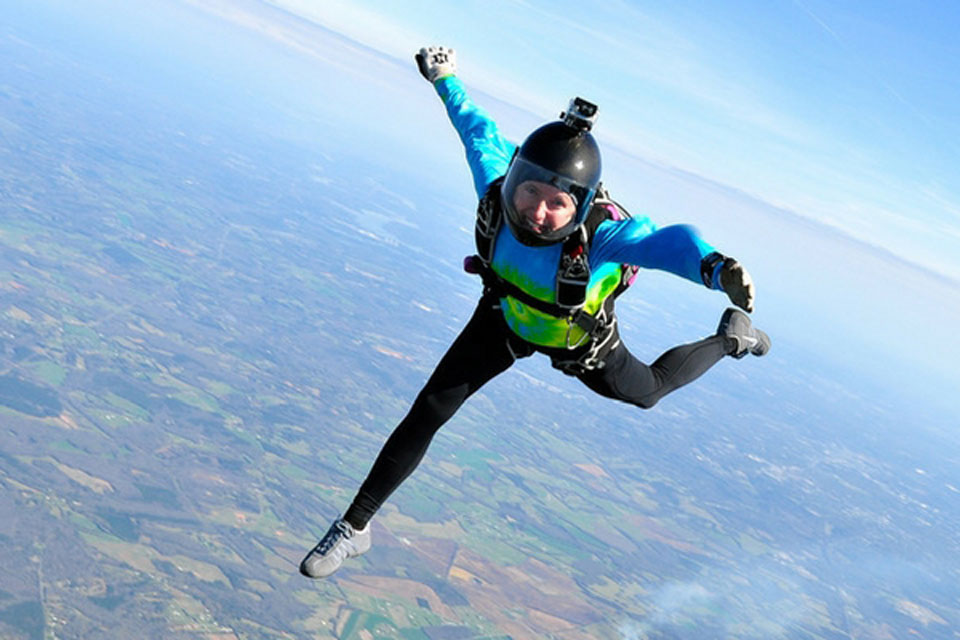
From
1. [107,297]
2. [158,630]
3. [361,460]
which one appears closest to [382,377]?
[361,460]

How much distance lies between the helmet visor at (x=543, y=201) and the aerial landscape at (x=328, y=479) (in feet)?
223

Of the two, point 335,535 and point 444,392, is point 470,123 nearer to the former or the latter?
point 444,392

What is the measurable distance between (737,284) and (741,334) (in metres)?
2.28

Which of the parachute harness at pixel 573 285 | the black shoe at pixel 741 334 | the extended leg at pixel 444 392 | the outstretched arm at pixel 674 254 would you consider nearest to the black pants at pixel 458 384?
the extended leg at pixel 444 392

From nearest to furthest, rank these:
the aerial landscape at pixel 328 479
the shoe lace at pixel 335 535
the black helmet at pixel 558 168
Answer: the black helmet at pixel 558 168
the shoe lace at pixel 335 535
the aerial landscape at pixel 328 479

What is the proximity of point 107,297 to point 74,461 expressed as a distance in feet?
166

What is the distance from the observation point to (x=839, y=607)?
376ft

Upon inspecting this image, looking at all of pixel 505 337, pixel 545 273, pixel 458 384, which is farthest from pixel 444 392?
pixel 545 273

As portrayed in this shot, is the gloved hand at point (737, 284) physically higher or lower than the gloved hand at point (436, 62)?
lower

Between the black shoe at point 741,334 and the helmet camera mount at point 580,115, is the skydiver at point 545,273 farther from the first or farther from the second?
the black shoe at point 741,334

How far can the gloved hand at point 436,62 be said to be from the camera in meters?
4.66

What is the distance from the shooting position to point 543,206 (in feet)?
12.0

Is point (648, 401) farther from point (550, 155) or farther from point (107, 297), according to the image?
point (107, 297)

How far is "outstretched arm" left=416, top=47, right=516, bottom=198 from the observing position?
13.8 ft
